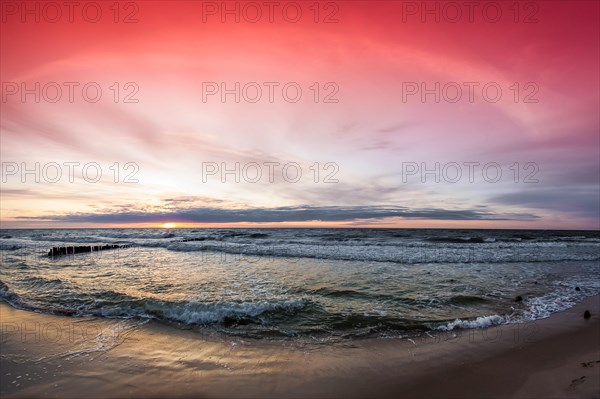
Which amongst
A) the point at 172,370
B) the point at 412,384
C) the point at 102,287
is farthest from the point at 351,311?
the point at 102,287

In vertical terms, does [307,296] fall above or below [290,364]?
below

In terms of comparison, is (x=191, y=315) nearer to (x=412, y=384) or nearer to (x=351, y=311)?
(x=351, y=311)

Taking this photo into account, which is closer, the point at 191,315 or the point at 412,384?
the point at 412,384

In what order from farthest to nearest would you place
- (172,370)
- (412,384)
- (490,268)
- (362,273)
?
(490,268) < (362,273) < (172,370) < (412,384)

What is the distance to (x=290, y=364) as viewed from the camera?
5.77 metres

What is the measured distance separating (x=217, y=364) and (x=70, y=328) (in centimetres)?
441

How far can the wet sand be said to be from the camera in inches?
191

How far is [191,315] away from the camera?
→ 28.2ft

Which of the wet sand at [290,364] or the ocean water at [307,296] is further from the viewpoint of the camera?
the ocean water at [307,296]

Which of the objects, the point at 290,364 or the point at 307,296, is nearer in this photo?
the point at 290,364

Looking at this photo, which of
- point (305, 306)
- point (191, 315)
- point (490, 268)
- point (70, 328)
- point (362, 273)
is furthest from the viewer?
point (490, 268)

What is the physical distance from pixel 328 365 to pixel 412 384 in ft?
4.69

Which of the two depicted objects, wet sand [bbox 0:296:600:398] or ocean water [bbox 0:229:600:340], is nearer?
wet sand [bbox 0:296:600:398]

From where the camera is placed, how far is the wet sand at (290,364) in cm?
486
